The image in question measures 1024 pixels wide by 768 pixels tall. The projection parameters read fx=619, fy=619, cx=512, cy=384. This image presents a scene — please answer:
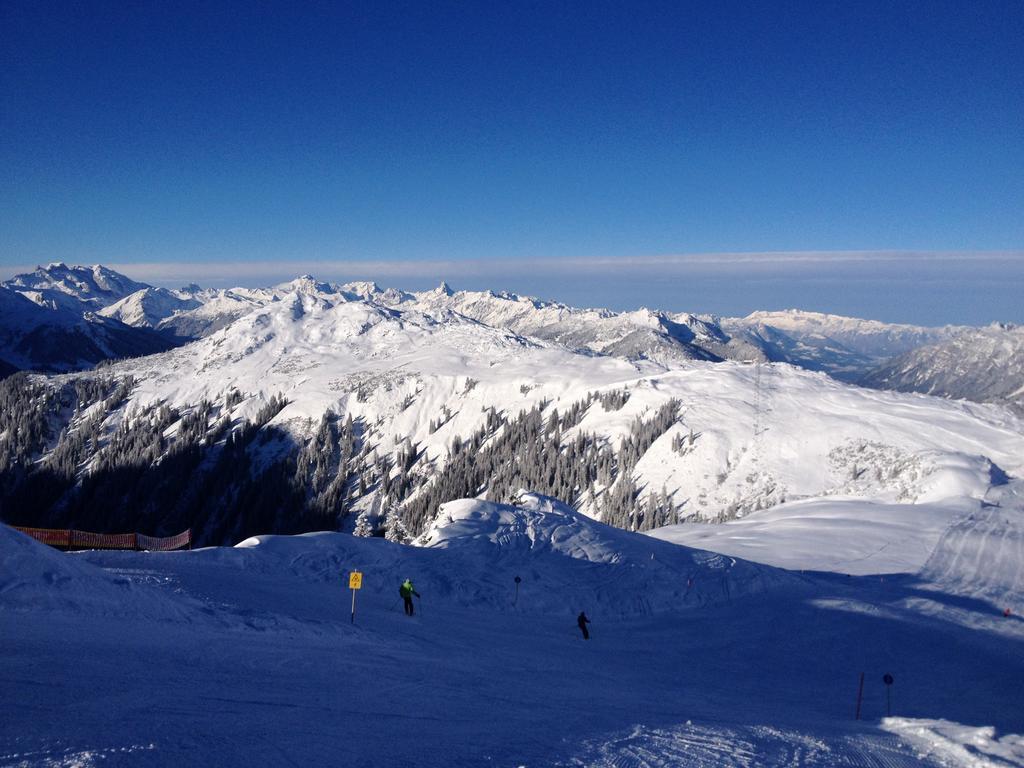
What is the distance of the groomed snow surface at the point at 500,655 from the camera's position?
1008 centimetres

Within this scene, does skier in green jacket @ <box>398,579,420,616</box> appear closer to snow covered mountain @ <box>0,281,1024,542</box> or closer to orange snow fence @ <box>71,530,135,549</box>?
orange snow fence @ <box>71,530,135,549</box>

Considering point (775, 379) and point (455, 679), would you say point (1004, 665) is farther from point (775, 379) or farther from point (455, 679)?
point (775, 379)

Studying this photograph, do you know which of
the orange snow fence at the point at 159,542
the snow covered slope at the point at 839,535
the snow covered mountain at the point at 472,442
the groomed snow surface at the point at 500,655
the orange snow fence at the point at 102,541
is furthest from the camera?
the snow covered mountain at the point at 472,442

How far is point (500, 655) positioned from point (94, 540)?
1390 inches

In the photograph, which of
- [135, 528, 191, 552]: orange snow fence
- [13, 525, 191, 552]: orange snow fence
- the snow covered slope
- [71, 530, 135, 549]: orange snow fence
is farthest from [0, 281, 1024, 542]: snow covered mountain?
[71, 530, 135, 549]: orange snow fence

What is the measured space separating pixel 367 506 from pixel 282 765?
119723 mm

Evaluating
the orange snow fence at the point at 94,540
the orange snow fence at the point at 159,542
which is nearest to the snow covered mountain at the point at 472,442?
the orange snow fence at the point at 159,542

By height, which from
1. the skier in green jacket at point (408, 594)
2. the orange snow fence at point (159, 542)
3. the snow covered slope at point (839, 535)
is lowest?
the orange snow fence at point (159, 542)

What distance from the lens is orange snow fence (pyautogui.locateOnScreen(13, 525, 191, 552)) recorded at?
32500mm

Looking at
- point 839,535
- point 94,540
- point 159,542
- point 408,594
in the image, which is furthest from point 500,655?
point 159,542

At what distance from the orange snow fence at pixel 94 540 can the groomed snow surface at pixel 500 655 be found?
11.6 meters

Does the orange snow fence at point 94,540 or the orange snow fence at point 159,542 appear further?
the orange snow fence at point 159,542

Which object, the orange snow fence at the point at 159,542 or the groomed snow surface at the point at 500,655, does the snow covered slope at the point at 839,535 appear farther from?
the orange snow fence at the point at 159,542

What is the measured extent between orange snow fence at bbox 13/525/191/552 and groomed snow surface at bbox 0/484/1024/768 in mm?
11629
